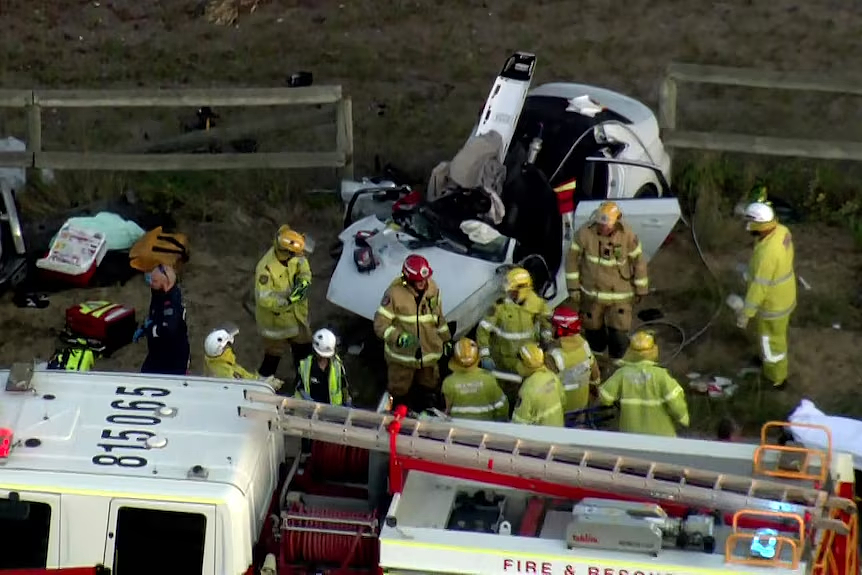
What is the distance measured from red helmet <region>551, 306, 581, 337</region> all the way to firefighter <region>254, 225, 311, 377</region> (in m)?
2.03

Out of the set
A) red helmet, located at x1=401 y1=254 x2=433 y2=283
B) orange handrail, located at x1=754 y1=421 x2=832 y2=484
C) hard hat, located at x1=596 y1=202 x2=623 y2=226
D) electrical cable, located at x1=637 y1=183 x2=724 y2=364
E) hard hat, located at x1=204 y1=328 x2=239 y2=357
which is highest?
hard hat, located at x1=596 y1=202 x2=623 y2=226

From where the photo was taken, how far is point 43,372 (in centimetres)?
798

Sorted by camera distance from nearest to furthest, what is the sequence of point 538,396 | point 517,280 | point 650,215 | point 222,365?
point 538,396 < point 222,365 < point 517,280 < point 650,215

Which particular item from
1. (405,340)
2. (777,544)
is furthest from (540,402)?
(777,544)

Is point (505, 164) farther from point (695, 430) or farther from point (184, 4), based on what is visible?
point (184, 4)

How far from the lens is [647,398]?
30.3ft

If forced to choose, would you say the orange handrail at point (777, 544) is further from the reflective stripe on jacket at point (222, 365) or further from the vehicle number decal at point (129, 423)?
the reflective stripe on jacket at point (222, 365)

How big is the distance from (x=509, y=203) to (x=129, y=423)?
4.95 meters

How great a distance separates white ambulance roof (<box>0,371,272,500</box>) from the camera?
23.6ft

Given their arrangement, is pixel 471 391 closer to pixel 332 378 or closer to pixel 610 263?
pixel 332 378

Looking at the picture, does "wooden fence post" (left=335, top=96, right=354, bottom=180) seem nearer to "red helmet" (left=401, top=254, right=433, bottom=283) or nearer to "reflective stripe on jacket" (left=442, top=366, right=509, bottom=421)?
"red helmet" (left=401, top=254, right=433, bottom=283)

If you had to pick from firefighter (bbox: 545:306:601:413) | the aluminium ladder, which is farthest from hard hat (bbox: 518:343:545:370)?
the aluminium ladder

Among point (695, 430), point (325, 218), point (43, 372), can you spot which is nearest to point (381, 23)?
point (325, 218)

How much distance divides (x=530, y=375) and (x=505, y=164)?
326cm
